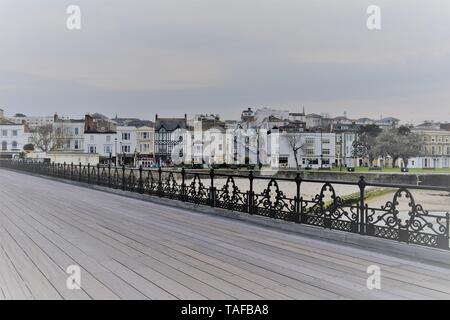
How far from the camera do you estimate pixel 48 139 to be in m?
80.9

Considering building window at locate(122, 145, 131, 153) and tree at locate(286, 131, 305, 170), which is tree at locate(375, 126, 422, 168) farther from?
building window at locate(122, 145, 131, 153)

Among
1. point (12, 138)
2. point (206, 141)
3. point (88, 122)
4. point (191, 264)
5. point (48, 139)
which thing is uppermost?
point (88, 122)

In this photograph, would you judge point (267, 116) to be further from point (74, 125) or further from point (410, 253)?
point (410, 253)

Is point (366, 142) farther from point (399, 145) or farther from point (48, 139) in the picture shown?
point (48, 139)

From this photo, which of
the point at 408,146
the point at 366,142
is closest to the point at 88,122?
the point at 366,142

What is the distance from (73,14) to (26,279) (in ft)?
21.6

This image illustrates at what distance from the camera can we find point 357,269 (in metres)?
5.42

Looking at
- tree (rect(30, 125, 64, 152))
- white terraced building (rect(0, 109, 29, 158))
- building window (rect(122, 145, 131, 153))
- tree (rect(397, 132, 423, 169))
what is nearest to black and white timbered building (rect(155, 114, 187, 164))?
building window (rect(122, 145, 131, 153))

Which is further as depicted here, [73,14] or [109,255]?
[73,14]

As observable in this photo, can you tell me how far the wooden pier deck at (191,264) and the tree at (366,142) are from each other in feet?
259

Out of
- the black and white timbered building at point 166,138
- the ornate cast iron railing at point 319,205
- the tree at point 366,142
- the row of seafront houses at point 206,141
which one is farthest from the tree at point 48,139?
the ornate cast iron railing at point 319,205

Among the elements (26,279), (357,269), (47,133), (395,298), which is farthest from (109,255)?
(47,133)

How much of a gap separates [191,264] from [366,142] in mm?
84804
